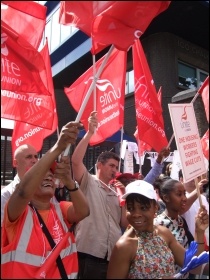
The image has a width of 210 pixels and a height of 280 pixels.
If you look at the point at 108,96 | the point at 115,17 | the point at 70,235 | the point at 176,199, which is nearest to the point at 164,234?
the point at 70,235

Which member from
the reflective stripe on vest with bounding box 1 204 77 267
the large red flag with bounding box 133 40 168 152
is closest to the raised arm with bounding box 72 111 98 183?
the reflective stripe on vest with bounding box 1 204 77 267

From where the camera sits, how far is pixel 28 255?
7.43ft

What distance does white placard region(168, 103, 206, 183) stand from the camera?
3.15 meters

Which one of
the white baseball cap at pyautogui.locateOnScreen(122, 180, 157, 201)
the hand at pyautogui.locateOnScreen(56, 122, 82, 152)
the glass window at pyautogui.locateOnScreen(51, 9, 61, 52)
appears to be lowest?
the white baseball cap at pyautogui.locateOnScreen(122, 180, 157, 201)

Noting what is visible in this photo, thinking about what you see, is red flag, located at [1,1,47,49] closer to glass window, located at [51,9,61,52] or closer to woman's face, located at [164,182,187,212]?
woman's face, located at [164,182,187,212]

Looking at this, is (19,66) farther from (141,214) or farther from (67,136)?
(141,214)

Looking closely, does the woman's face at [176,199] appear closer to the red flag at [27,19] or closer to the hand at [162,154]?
the hand at [162,154]

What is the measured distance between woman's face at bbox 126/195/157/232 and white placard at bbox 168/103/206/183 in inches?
27.7

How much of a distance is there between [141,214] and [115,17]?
4.49ft

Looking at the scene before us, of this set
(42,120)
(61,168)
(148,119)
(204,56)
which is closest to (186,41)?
(204,56)

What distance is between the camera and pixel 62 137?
2.31 meters

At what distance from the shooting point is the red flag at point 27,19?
3.13m

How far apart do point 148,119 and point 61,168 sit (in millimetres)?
2704

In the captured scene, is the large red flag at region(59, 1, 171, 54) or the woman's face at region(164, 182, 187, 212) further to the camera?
the woman's face at region(164, 182, 187, 212)
